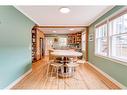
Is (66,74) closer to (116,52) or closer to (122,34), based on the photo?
(116,52)

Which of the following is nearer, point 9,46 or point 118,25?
point 9,46

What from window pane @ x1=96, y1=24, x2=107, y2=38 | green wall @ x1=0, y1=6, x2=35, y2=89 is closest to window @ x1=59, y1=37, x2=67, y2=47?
window pane @ x1=96, y1=24, x2=107, y2=38

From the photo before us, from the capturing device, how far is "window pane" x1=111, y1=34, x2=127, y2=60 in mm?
3602

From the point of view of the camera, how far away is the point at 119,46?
155 inches

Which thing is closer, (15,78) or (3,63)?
(3,63)

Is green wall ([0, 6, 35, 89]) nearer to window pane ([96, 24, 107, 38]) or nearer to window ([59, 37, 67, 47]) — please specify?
window pane ([96, 24, 107, 38])

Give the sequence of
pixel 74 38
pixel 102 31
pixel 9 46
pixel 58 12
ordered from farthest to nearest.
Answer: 1. pixel 74 38
2. pixel 102 31
3. pixel 58 12
4. pixel 9 46

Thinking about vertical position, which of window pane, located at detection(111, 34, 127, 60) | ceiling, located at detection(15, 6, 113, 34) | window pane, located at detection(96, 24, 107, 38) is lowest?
window pane, located at detection(111, 34, 127, 60)

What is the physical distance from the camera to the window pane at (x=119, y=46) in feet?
11.8

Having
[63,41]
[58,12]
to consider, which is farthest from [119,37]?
[63,41]

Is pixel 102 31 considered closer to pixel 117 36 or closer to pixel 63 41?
pixel 117 36

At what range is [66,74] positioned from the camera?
4789mm

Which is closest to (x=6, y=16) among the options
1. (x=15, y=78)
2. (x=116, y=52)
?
(x=15, y=78)

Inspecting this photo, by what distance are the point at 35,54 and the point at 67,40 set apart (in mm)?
5708
